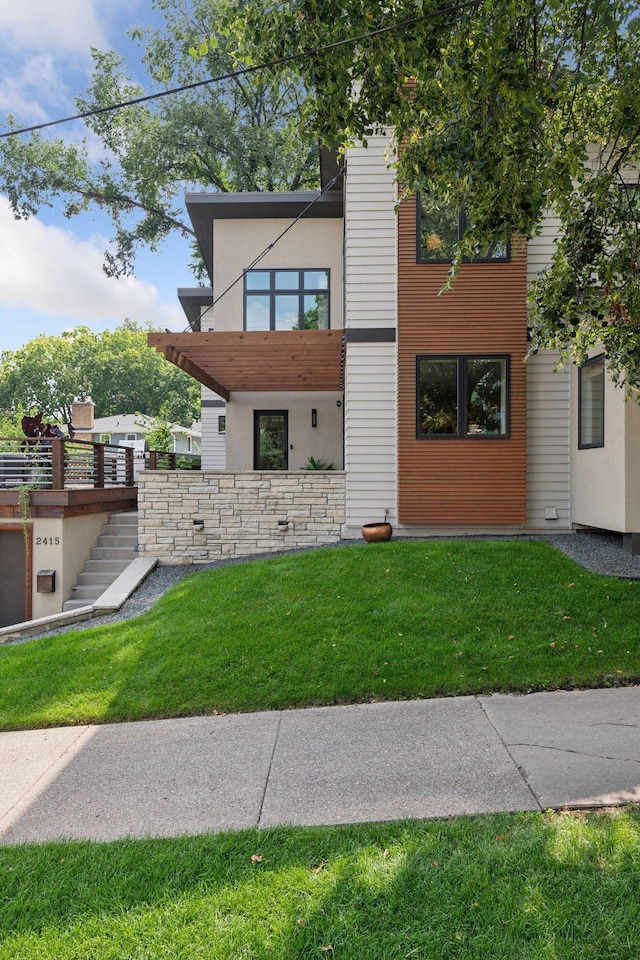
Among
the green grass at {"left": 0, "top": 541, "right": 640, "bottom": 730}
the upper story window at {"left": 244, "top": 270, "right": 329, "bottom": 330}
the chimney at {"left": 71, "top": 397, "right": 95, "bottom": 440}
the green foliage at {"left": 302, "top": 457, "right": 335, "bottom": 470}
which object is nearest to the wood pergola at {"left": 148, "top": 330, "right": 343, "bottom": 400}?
the upper story window at {"left": 244, "top": 270, "right": 329, "bottom": 330}

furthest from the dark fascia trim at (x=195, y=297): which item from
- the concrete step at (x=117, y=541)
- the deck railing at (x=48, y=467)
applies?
the concrete step at (x=117, y=541)

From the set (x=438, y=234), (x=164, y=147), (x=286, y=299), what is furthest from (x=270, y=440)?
(x=164, y=147)

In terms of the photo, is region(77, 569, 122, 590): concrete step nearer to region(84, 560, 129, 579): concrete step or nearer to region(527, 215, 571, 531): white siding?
region(84, 560, 129, 579): concrete step

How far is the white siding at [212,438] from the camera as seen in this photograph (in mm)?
17156

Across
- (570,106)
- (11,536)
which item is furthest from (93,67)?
(570,106)

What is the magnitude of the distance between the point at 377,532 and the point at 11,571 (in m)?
6.70

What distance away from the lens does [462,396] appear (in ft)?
32.3

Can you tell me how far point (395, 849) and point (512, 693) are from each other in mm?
2498

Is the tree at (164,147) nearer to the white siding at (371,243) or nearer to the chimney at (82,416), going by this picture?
the chimney at (82,416)

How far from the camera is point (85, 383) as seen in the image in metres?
46.7

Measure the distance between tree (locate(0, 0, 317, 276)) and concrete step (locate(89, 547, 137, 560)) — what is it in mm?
15659

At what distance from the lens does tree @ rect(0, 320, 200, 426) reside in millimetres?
45531

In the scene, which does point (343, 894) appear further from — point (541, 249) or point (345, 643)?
point (541, 249)

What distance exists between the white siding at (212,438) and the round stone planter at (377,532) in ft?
26.8
